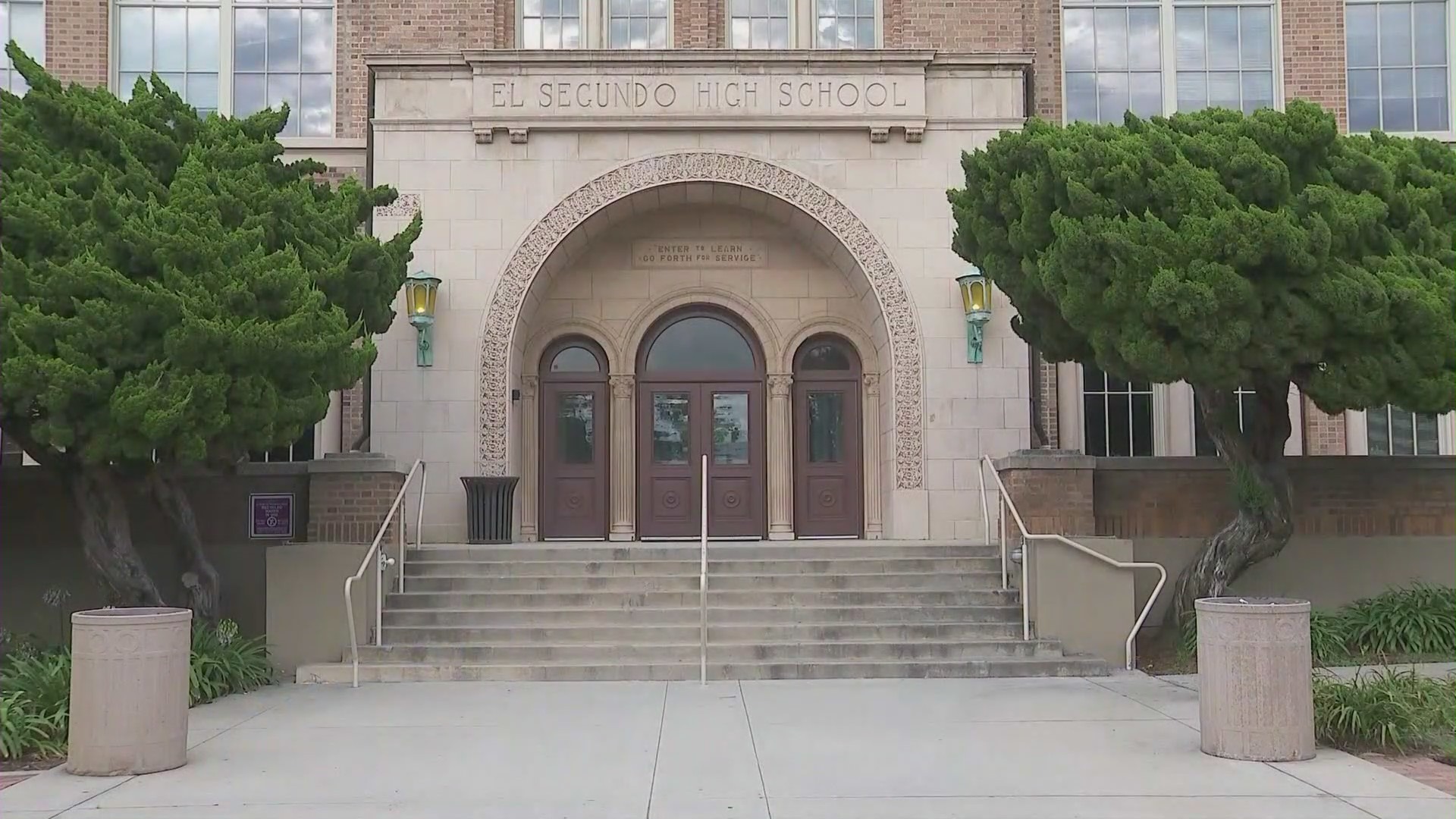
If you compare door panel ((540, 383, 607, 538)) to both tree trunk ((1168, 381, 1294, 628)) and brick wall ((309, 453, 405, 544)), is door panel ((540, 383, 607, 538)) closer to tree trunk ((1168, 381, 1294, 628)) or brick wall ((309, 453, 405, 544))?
brick wall ((309, 453, 405, 544))

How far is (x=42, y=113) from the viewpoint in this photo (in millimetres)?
10422

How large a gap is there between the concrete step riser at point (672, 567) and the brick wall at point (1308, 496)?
1.55m

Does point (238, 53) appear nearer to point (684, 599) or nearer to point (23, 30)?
point (23, 30)

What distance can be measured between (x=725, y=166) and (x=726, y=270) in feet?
5.24

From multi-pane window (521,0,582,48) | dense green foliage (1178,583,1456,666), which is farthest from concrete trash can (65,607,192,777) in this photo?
multi-pane window (521,0,582,48)

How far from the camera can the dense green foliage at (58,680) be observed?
8.09 m

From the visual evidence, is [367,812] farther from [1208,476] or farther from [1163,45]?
[1163,45]

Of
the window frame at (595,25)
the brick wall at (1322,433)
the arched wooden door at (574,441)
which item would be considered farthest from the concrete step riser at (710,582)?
the window frame at (595,25)

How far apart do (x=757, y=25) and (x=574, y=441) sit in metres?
5.95

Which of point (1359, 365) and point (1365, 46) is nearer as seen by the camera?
point (1359, 365)

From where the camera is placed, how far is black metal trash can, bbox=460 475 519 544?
14195 millimetres

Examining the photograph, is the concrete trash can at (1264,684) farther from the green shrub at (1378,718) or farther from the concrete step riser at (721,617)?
the concrete step riser at (721,617)

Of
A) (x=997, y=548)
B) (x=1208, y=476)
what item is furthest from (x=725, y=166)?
(x=1208, y=476)

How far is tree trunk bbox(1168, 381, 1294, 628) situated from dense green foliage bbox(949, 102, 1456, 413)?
3.42 ft
